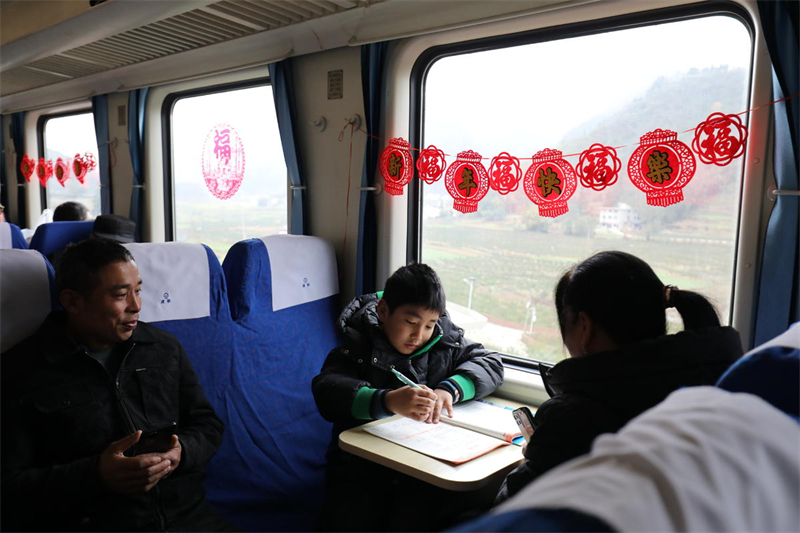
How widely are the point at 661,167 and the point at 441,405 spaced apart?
120 cm

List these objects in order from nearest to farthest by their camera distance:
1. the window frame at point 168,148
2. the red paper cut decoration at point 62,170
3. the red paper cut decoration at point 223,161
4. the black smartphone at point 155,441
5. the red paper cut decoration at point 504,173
A: the black smartphone at point 155,441 < the red paper cut decoration at point 504,173 < the red paper cut decoration at point 223,161 < the window frame at point 168,148 < the red paper cut decoration at point 62,170

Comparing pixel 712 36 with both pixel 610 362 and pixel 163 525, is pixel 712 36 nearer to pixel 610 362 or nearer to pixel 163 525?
pixel 610 362

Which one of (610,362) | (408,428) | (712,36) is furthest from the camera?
(712,36)

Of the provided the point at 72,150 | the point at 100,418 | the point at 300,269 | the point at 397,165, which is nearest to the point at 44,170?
the point at 72,150

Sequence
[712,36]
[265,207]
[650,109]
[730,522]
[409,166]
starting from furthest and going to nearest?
[265,207] → [409,166] → [650,109] → [712,36] → [730,522]

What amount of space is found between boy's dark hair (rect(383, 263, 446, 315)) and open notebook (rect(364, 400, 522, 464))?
1.30 feet

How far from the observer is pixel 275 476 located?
2.27 meters

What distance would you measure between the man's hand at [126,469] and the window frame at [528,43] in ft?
3.60

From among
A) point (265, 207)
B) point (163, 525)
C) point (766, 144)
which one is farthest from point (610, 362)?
point (265, 207)

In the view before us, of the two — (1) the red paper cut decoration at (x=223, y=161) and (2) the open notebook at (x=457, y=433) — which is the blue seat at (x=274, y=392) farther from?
(1) the red paper cut decoration at (x=223, y=161)

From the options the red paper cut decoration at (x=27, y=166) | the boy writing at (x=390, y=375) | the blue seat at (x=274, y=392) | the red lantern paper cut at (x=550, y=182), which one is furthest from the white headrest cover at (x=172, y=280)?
the red paper cut decoration at (x=27, y=166)

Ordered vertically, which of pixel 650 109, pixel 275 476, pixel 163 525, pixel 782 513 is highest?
pixel 650 109

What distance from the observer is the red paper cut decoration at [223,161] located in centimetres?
406

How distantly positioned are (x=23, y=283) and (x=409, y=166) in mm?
1765
